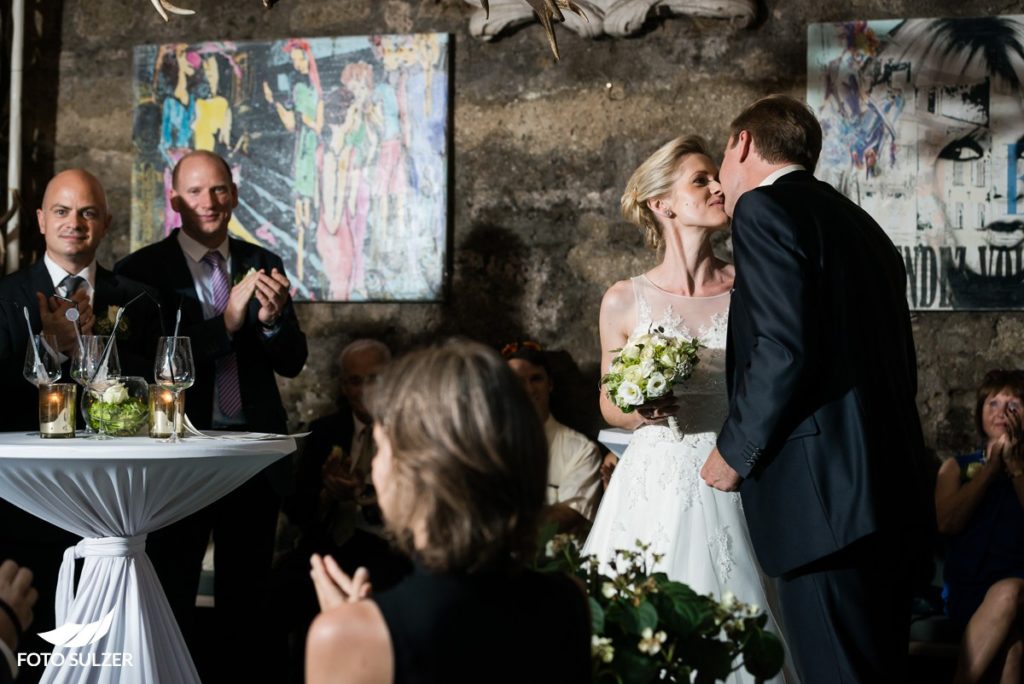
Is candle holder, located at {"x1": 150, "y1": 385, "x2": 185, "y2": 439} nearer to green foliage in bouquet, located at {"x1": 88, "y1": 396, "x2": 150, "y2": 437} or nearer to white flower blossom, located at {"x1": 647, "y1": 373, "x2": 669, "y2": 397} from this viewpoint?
green foliage in bouquet, located at {"x1": 88, "y1": 396, "x2": 150, "y2": 437}

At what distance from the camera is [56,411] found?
3346mm

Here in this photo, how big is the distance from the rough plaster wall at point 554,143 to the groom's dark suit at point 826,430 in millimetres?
2677

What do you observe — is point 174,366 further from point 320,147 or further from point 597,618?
point 320,147

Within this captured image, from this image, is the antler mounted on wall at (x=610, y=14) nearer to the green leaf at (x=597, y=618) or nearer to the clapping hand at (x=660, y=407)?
the clapping hand at (x=660, y=407)

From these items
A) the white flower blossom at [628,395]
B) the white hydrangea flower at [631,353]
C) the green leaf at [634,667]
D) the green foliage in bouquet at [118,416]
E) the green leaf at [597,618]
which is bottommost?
the green leaf at [634,667]

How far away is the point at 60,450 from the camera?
2955 mm

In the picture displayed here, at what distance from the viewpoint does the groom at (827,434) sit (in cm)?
255

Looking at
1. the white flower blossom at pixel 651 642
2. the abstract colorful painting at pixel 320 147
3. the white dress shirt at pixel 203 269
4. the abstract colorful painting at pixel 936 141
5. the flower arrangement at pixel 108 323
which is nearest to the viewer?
the white flower blossom at pixel 651 642

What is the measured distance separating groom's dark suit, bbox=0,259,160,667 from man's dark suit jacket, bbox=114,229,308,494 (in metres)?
0.17

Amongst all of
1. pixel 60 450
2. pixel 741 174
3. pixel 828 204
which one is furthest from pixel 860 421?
pixel 60 450

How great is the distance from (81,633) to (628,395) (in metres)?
1.66

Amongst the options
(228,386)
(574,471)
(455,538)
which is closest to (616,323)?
(574,471)

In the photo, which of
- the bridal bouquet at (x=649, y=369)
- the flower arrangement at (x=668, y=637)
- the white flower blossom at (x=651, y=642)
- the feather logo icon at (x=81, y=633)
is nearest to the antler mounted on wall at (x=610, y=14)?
the bridal bouquet at (x=649, y=369)

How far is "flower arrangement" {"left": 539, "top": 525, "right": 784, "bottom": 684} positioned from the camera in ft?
5.94
